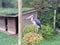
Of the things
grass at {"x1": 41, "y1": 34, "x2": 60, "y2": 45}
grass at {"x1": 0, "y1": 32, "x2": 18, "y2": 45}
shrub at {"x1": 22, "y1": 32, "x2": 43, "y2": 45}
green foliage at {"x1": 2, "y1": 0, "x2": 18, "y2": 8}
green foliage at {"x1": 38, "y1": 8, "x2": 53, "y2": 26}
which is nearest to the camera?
shrub at {"x1": 22, "y1": 32, "x2": 43, "y2": 45}

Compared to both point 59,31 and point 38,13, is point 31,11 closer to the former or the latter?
point 38,13

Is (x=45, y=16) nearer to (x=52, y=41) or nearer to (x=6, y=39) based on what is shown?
(x=52, y=41)

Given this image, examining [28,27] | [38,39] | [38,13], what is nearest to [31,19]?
[28,27]

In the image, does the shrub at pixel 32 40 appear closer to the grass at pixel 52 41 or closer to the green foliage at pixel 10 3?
the grass at pixel 52 41

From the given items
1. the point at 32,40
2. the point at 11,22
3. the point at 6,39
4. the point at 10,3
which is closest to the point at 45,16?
the point at 10,3

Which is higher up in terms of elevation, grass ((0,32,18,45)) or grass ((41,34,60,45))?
grass ((0,32,18,45))

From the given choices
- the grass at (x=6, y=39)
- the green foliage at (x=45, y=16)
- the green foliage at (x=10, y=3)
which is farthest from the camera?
the green foliage at (x=10, y=3)

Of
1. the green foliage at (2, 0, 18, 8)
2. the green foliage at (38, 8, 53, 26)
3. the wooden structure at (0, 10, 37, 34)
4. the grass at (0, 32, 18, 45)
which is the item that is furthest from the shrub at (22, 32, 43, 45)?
the green foliage at (2, 0, 18, 8)

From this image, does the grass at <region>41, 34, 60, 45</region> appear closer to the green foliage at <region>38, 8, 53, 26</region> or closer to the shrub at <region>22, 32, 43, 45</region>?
the green foliage at <region>38, 8, 53, 26</region>

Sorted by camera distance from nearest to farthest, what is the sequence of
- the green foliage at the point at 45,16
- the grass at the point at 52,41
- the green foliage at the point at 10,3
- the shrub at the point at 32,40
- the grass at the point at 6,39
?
the shrub at the point at 32,40
the grass at the point at 6,39
the grass at the point at 52,41
the green foliage at the point at 45,16
the green foliage at the point at 10,3

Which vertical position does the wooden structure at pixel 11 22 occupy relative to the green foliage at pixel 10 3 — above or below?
below

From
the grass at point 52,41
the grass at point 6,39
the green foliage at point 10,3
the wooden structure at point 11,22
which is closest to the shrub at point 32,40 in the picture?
the grass at point 6,39

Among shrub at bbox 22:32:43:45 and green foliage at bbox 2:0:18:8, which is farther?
green foliage at bbox 2:0:18:8

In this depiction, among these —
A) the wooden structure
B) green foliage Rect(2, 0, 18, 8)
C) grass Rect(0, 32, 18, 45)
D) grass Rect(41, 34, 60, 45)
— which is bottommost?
grass Rect(41, 34, 60, 45)
